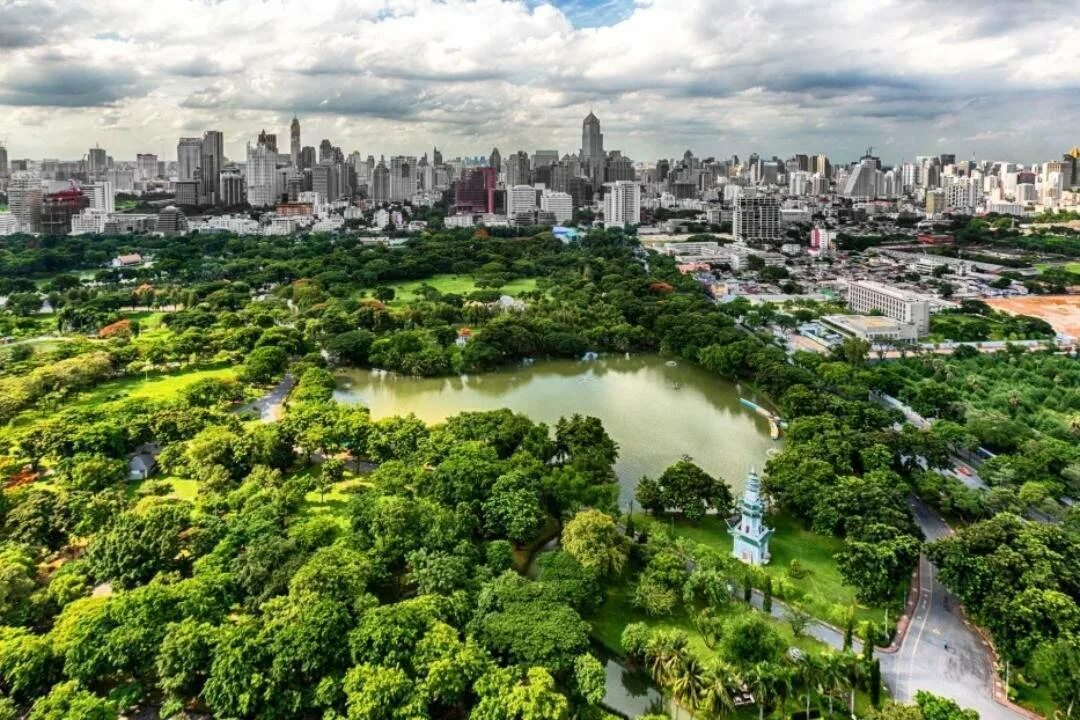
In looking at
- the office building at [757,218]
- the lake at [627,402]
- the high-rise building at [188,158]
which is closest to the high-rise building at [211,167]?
the high-rise building at [188,158]

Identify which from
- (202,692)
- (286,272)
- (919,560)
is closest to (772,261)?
(286,272)

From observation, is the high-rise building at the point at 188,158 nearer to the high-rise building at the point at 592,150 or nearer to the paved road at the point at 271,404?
the high-rise building at the point at 592,150

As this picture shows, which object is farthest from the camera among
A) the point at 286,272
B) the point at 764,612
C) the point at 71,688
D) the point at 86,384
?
the point at 286,272

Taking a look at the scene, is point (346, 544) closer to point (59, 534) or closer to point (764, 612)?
point (59, 534)

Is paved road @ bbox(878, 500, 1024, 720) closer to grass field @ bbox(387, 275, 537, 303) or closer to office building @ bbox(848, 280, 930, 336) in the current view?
office building @ bbox(848, 280, 930, 336)

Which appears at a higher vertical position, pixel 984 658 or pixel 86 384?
pixel 86 384

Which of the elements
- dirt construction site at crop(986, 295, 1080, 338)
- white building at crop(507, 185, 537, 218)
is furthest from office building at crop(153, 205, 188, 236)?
dirt construction site at crop(986, 295, 1080, 338)

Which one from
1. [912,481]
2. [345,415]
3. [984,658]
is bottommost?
[984,658]
